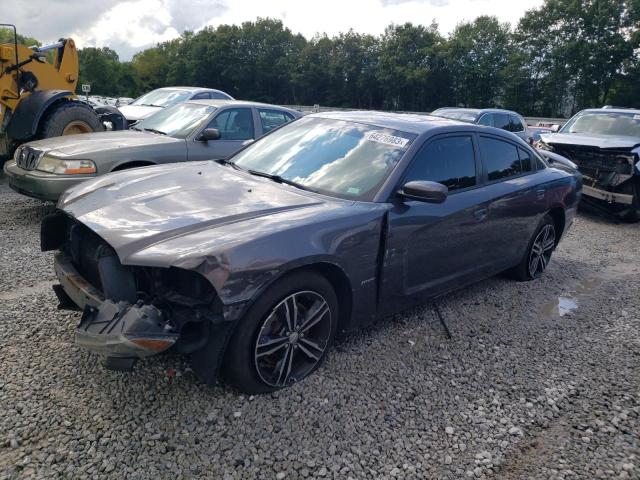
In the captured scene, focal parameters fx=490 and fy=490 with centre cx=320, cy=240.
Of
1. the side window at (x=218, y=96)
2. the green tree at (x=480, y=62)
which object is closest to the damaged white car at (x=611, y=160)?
the side window at (x=218, y=96)

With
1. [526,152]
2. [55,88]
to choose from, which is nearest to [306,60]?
[55,88]

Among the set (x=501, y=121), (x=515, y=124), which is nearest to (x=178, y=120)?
(x=501, y=121)

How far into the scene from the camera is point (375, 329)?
150 inches

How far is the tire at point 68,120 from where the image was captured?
24.4 feet

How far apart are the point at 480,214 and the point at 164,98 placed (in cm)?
948

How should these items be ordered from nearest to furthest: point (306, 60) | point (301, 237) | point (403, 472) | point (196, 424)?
point (403, 472) → point (196, 424) → point (301, 237) → point (306, 60)

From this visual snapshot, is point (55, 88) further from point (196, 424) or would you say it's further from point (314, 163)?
point (196, 424)

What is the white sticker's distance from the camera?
359 cm

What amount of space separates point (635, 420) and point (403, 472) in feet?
5.23

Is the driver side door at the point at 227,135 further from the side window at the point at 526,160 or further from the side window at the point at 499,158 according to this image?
the side window at the point at 526,160

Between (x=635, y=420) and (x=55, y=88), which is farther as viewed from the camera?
(x=55, y=88)

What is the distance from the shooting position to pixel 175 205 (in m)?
3.05

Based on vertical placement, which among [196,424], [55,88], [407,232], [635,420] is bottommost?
[635,420]

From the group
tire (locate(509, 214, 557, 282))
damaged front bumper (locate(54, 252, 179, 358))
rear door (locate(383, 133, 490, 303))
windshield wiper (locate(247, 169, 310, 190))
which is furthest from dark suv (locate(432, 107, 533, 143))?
damaged front bumper (locate(54, 252, 179, 358))
